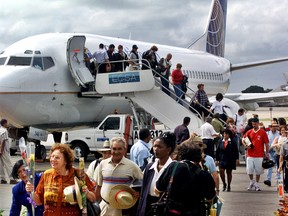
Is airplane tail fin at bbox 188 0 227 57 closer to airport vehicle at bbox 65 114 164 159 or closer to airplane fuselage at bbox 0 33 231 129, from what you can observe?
airplane fuselage at bbox 0 33 231 129

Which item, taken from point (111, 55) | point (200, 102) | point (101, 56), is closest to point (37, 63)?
point (101, 56)

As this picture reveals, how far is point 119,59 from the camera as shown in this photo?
76.2ft

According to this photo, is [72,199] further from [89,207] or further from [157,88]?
[157,88]

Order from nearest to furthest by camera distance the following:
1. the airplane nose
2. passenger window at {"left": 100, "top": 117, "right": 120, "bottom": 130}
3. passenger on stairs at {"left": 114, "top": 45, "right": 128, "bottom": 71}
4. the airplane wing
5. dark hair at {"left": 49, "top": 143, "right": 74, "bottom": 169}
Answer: dark hair at {"left": 49, "top": 143, "right": 74, "bottom": 169}, the airplane nose, passenger on stairs at {"left": 114, "top": 45, "right": 128, "bottom": 71}, passenger window at {"left": 100, "top": 117, "right": 120, "bottom": 130}, the airplane wing

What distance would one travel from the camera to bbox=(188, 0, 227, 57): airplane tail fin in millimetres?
40344

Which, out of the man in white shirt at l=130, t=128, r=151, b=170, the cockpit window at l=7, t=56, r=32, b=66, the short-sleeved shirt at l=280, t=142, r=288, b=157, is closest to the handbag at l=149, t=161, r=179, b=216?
the man in white shirt at l=130, t=128, r=151, b=170

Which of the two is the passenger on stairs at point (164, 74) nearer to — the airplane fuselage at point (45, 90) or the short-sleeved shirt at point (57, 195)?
the airplane fuselage at point (45, 90)

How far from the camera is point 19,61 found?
72.7 ft

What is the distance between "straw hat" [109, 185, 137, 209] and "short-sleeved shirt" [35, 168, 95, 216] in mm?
836

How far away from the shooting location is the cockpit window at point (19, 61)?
22047 millimetres

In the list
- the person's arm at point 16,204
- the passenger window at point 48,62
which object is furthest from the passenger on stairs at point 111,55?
the person's arm at point 16,204

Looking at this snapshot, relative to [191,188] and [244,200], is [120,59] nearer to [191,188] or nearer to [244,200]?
[244,200]

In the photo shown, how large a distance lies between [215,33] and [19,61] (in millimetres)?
22804

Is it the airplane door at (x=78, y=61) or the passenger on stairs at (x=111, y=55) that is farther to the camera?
the passenger on stairs at (x=111, y=55)
